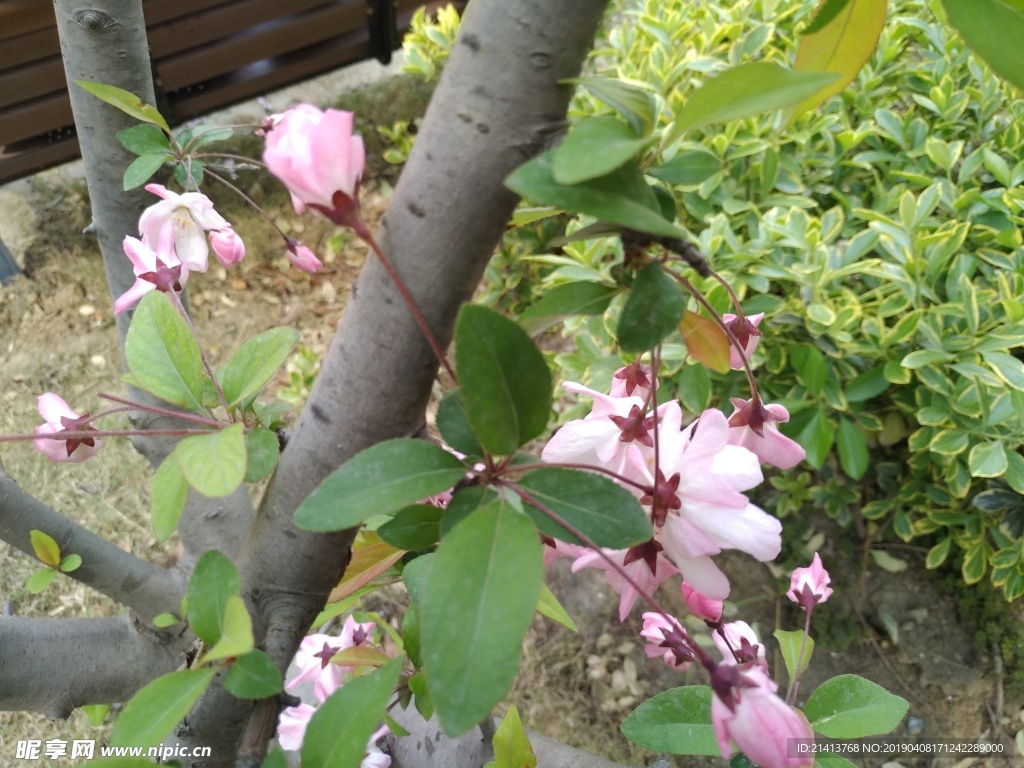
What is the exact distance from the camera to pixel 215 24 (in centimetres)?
237

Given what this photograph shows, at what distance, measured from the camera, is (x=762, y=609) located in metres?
1.58

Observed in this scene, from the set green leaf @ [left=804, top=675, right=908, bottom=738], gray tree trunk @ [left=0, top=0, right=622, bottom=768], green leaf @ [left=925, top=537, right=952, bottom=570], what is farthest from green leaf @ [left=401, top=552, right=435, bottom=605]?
green leaf @ [left=925, top=537, right=952, bottom=570]

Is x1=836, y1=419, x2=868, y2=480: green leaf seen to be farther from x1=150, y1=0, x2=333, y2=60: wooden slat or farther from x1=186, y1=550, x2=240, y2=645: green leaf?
x1=150, y1=0, x2=333, y2=60: wooden slat

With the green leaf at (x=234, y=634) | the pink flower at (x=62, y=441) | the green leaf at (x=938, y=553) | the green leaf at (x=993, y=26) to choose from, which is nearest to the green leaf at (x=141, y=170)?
the pink flower at (x=62, y=441)

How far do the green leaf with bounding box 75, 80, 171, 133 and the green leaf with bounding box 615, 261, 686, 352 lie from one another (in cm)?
54

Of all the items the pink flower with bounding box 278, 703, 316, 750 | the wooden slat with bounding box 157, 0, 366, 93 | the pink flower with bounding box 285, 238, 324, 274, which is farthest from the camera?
the wooden slat with bounding box 157, 0, 366, 93

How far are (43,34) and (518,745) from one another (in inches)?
94.7

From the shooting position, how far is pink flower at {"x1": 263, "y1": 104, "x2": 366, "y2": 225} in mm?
319

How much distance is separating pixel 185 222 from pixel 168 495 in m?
0.30

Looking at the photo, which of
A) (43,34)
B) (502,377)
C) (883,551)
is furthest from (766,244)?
(43,34)

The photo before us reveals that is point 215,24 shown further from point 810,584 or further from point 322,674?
point 810,584

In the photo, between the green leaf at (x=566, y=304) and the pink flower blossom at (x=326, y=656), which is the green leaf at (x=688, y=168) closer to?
the green leaf at (x=566, y=304)

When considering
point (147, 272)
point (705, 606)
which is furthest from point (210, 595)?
point (705, 606)

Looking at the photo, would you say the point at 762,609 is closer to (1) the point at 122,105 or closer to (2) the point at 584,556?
(2) the point at 584,556
